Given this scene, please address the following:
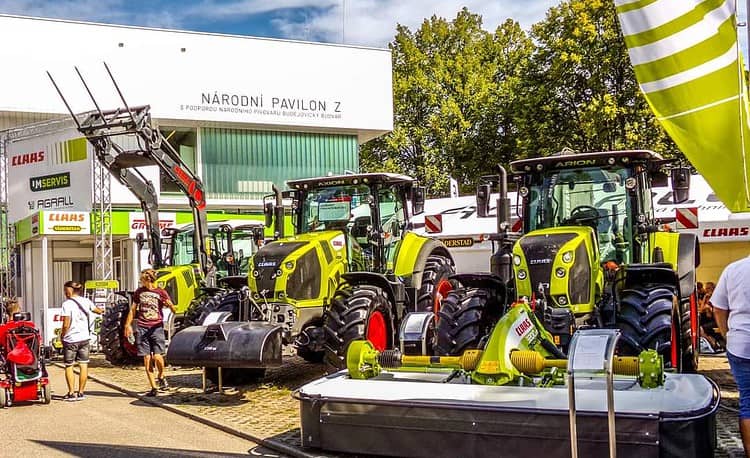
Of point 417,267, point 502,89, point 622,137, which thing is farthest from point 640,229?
point 502,89

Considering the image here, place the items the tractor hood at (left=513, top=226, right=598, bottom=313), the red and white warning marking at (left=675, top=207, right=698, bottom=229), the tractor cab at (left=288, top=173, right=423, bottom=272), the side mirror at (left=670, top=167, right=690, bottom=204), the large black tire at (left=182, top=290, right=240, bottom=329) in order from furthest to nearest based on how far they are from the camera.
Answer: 1. the red and white warning marking at (left=675, top=207, right=698, bottom=229)
2. the tractor cab at (left=288, top=173, right=423, bottom=272)
3. the large black tire at (left=182, top=290, right=240, bottom=329)
4. the side mirror at (left=670, top=167, right=690, bottom=204)
5. the tractor hood at (left=513, top=226, right=598, bottom=313)

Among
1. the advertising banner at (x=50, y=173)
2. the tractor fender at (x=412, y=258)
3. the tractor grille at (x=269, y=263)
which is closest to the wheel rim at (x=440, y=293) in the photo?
the tractor fender at (x=412, y=258)

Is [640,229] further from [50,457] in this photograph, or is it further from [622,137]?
[622,137]

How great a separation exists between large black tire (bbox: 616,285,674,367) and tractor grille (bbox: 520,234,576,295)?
81 cm

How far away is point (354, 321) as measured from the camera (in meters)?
10.5

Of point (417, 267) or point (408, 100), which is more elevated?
point (408, 100)

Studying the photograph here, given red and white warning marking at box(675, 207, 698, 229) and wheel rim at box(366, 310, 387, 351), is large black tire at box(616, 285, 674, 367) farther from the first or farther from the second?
red and white warning marking at box(675, 207, 698, 229)

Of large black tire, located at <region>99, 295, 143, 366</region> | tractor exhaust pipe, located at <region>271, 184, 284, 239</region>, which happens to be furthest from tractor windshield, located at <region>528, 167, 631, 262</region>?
large black tire, located at <region>99, 295, 143, 366</region>

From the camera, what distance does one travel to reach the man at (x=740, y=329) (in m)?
6.19

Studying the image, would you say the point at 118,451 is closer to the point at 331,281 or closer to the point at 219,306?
the point at 219,306

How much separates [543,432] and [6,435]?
19.7ft

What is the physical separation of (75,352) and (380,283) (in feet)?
13.4

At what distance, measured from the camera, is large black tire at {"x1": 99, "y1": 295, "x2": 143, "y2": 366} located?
1533 cm

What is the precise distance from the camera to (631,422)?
602cm
